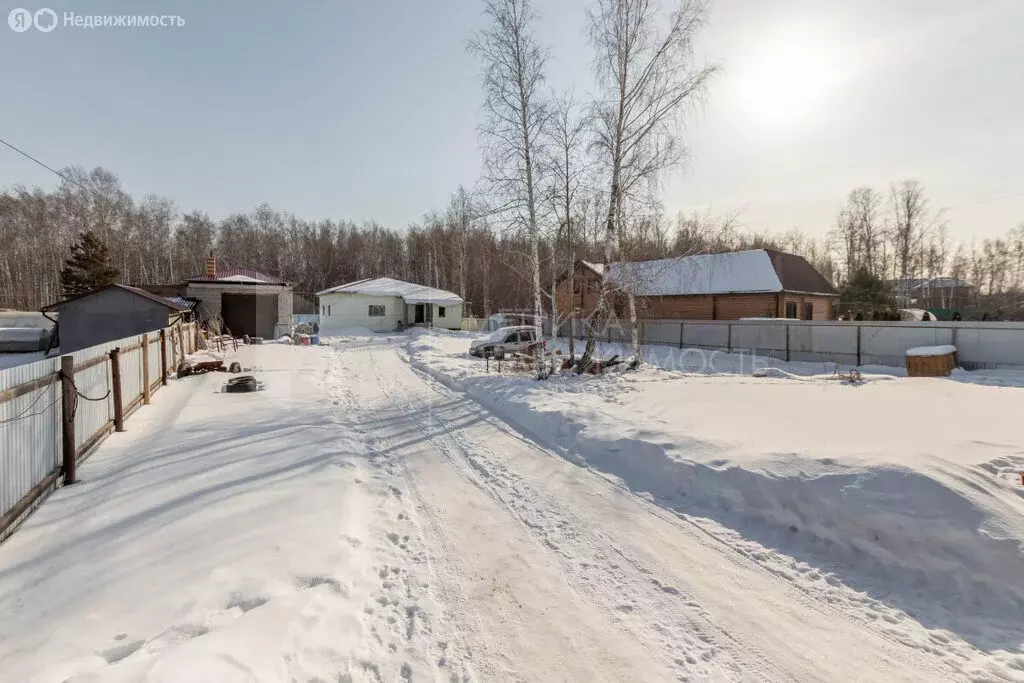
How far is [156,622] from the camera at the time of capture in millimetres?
3057

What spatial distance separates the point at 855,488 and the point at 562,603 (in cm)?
324

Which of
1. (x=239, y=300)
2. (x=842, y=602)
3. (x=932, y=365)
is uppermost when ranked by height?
(x=239, y=300)

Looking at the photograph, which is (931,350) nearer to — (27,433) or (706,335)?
(706,335)

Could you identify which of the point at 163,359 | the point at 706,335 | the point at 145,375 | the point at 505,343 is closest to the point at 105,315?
the point at 163,359

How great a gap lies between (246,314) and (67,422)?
980 inches

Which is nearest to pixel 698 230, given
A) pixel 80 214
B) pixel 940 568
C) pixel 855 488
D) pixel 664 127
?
pixel 664 127

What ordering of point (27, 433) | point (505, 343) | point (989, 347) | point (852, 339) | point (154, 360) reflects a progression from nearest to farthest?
point (27, 433)
point (154, 360)
point (989, 347)
point (852, 339)
point (505, 343)

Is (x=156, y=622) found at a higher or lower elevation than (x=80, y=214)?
lower

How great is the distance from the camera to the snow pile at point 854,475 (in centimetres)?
369

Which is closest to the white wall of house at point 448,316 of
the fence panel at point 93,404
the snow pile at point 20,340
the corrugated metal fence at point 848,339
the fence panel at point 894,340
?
the corrugated metal fence at point 848,339

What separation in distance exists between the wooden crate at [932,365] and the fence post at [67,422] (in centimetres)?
2097

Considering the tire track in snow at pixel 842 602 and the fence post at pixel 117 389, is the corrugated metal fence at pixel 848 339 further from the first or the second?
the fence post at pixel 117 389

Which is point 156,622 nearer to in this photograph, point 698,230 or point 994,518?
point 994,518

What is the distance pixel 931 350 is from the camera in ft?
51.5
